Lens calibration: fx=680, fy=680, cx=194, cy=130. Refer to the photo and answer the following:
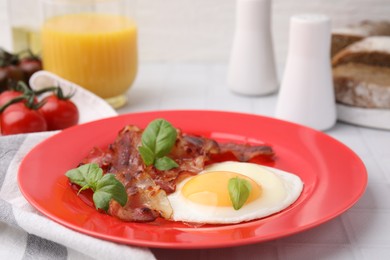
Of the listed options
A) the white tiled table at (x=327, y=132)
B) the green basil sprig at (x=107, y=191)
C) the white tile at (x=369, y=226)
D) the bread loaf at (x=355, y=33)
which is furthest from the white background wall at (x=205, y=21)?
the green basil sprig at (x=107, y=191)

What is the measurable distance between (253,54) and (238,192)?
3.87ft

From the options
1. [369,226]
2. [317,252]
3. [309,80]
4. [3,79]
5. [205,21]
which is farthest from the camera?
[205,21]

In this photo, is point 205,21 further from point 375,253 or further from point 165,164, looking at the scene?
point 375,253

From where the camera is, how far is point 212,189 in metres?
1.55

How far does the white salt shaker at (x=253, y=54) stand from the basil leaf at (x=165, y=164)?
925 millimetres

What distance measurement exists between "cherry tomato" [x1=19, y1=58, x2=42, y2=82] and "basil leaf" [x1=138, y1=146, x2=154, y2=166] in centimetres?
98

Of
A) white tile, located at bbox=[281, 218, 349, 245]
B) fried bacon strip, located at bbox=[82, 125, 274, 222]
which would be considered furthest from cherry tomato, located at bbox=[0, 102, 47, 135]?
white tile, located at bbox=[281, 218, 349, 245]

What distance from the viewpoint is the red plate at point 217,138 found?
4.58 ft

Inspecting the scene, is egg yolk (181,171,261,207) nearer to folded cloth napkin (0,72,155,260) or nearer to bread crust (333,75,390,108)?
folded cloth napkin (0,72,155,260)

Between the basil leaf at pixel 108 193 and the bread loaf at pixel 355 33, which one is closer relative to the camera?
the basil leaf at pixel 108 193

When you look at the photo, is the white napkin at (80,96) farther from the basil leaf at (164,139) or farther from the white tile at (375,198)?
the white tile at (375,198)

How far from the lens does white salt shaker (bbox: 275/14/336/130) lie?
2.21m

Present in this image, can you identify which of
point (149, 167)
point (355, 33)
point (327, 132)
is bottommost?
point (327, 132)

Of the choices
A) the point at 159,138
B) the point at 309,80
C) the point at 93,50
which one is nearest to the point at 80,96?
the point at 93,50
